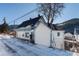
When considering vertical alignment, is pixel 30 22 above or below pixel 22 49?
above

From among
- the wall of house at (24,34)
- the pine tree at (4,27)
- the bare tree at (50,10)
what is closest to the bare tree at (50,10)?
the bare tree at (50,10)

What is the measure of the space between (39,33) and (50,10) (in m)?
0.20

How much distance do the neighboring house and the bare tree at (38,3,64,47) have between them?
42mm

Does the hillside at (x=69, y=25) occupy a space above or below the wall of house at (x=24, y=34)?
above

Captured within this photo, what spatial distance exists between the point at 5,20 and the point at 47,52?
0.39m

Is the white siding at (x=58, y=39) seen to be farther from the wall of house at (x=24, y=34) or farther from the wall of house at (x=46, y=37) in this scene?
the wall of house at (x=24, y=34)

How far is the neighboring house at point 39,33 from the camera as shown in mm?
1473

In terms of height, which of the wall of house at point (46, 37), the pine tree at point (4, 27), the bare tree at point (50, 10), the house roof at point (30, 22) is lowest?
the wall of house at point (46, 37)

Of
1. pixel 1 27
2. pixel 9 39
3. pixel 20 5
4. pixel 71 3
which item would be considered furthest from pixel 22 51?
pixel 71 3

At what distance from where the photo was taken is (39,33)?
1478mm

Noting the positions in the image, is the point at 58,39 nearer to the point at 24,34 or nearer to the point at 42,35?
the point at 42,35

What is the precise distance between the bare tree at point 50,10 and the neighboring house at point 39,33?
1.6 inches

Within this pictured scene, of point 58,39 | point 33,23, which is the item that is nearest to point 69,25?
point 58,39

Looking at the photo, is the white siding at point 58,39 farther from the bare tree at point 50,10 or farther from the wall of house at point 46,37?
the bare tree at point 50,10
